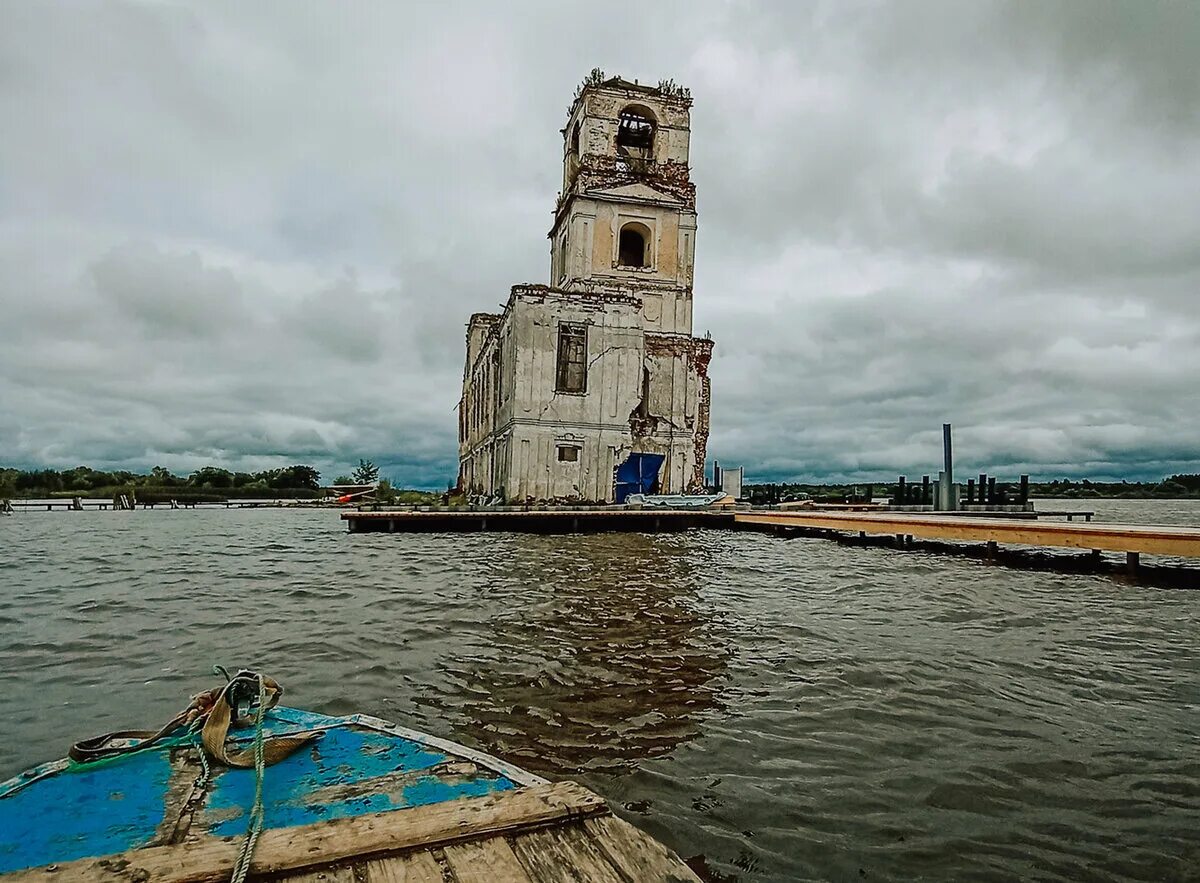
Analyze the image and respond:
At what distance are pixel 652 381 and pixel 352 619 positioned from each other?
2750cm

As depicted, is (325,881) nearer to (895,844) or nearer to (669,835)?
(669,835)

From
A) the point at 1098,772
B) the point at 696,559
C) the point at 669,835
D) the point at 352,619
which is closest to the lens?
the point at 669,835

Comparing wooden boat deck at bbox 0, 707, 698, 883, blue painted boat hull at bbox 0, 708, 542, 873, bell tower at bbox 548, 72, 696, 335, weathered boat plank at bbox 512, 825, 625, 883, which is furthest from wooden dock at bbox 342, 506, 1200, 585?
weathered boat plank at bbox 512, 825, 625, 883

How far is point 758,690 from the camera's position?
6277mm

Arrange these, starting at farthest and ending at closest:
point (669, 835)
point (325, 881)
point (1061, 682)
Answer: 1. point (1061, 682)
2. point (669, 835)
3. point (325, 881)

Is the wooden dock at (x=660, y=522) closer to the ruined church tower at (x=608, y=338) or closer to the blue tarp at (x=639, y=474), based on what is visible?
the ruined church tower at (x=608, y=338)

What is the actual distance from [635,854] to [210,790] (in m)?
2.11

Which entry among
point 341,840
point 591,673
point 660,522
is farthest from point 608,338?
point 341,840

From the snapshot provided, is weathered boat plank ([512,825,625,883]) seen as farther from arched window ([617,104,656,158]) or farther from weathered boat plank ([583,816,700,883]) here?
arched window ([617,104,656,158])

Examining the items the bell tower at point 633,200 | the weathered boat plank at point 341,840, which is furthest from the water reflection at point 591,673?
the bell tower at point 633,200

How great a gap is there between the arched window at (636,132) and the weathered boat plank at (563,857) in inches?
1513

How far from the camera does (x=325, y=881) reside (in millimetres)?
2232

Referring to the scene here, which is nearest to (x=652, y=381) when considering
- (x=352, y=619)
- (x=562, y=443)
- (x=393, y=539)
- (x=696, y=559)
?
(x=562, y=443)

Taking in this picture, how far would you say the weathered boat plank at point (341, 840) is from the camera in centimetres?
223
